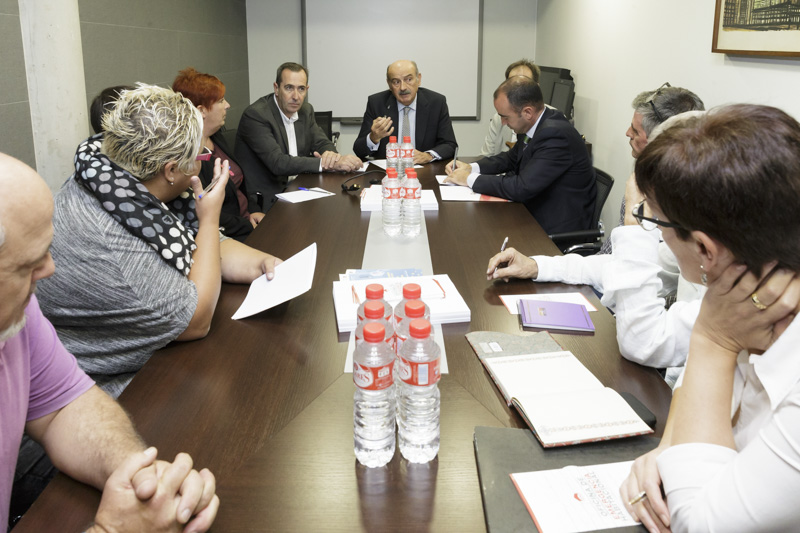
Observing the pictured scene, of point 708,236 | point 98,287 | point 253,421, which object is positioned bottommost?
point 253,421

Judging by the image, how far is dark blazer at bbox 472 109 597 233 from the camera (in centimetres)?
307

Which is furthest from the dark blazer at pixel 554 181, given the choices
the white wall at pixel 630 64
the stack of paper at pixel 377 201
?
the white wall at pixel 630 64

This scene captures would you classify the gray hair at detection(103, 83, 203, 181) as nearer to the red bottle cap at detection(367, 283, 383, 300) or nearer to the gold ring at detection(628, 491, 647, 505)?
the red bottle cap at detection(367, 283, 383, 300)

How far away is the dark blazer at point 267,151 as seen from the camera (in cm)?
382

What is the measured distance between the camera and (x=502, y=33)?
6.38 m

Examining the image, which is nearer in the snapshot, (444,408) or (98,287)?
(444,408)

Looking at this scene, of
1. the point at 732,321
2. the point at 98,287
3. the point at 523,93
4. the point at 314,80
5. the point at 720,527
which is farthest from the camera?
the point at 314,80

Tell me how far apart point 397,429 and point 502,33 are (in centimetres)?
600

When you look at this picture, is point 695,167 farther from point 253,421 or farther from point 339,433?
point 253,421

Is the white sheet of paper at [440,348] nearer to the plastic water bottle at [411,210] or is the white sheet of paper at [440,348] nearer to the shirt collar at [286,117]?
the plastic water bottle at [411,210]

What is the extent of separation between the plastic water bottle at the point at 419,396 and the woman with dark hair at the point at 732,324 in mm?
314

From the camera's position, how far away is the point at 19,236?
35.8 inches

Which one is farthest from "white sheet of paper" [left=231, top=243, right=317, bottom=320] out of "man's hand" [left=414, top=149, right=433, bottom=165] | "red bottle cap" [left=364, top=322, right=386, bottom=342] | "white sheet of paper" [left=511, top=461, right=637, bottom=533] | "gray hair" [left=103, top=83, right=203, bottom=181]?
"man's hand" [left=414, top=149, right=433, bottom=165]

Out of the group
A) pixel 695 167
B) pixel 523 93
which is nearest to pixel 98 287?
pixel 695 167
